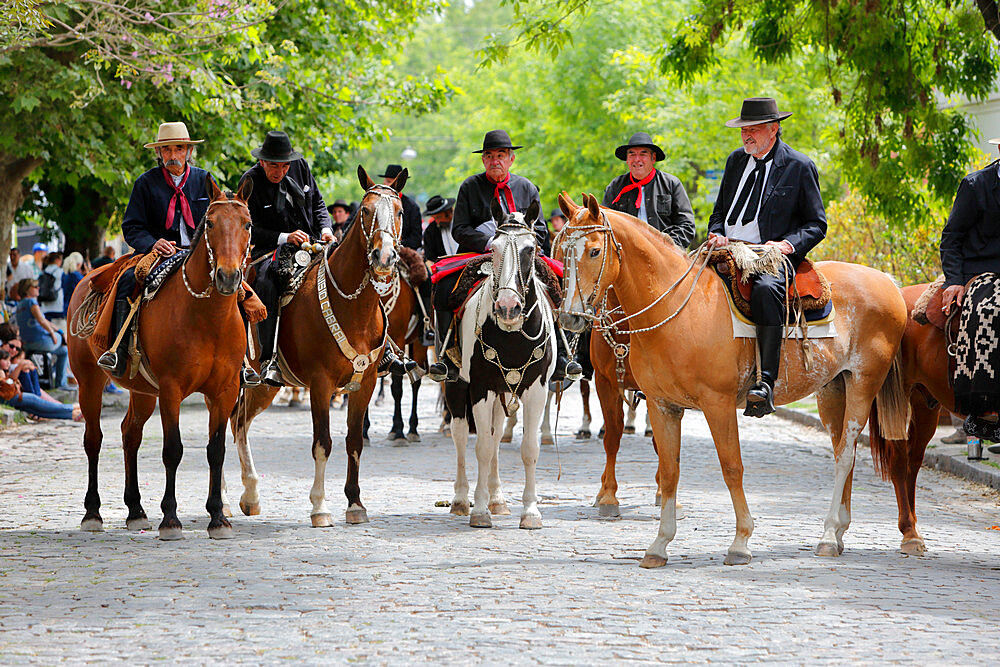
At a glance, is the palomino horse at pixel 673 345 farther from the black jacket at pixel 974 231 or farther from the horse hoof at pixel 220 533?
the horse hoof at pixel 220 533

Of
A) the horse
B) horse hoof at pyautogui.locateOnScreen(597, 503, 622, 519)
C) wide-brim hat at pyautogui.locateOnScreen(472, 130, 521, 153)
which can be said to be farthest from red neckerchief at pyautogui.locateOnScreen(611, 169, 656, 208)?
horse hoof at pyautogui.locateOnScreen(597, 503, 622, 519)

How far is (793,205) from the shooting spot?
28.8 feet

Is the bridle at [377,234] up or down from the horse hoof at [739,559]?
up

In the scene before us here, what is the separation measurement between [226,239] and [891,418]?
5.14 m

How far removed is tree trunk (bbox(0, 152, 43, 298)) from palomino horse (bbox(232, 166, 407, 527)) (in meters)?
11.0

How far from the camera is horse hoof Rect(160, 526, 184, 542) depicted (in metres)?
9.10

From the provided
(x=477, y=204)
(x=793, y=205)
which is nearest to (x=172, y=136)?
(x=477, y=204)

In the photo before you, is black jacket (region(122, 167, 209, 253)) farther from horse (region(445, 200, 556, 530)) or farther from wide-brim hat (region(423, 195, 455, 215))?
wide-brim hat (region(423, 195, 455, 215))

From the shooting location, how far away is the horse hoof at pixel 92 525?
957 cm

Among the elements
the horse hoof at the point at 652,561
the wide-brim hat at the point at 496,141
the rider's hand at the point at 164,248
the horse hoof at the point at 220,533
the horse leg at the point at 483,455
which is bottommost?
the horse hoof at the point at 220,533

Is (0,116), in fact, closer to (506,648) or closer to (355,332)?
(355,332)

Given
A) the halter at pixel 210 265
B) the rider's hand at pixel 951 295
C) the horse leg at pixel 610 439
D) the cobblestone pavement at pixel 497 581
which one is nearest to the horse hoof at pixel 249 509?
the cobblestone pavement at pixel 497 581

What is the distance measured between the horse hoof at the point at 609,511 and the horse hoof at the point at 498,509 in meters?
0.80

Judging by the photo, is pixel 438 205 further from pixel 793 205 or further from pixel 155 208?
pixel 793 205
